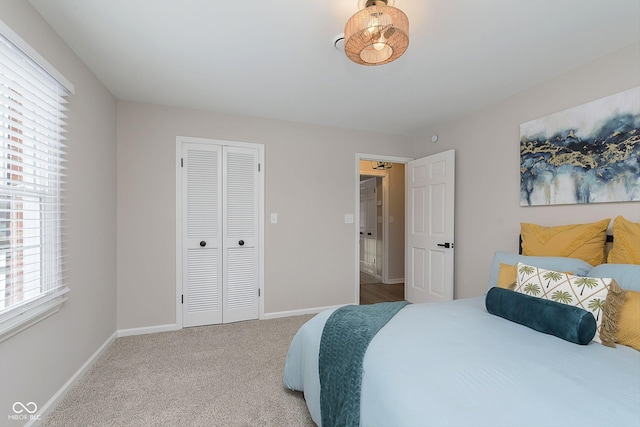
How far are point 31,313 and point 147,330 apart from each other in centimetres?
153

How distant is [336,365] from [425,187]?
2724mm

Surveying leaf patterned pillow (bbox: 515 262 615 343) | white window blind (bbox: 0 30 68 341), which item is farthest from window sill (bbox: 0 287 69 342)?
leaf patterned pillow (bbox: 515 262 615 343)

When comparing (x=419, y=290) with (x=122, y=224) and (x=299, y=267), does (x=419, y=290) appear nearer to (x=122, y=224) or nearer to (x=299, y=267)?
(x=299, y=267)

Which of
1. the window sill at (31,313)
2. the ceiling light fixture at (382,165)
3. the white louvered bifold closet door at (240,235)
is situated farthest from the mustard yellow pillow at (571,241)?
the window sill at (31,313)

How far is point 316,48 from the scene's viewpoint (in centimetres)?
193

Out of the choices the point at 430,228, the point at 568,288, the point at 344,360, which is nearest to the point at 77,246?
the point at 344,360

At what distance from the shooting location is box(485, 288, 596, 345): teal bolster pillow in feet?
4.32

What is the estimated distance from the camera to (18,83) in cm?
144

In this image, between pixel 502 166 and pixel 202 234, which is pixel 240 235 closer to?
pixel 202 234

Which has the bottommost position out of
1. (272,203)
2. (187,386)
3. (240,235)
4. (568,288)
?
(187,386)

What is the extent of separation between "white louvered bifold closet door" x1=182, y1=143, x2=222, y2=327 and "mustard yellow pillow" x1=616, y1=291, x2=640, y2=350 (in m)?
3.12

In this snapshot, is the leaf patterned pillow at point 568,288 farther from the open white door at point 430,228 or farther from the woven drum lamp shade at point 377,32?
the woven drum lamp shade at point 377,32

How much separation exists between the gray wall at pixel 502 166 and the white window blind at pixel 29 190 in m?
3.54

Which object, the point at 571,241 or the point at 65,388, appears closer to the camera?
the point at 65,388
